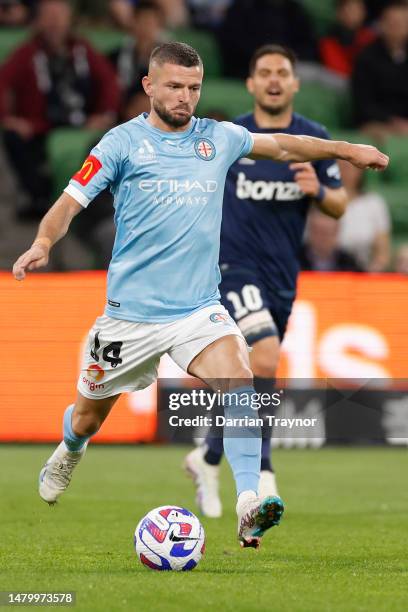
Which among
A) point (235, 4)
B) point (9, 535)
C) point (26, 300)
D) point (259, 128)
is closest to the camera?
point (9, 535)

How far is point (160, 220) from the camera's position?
24.1ft

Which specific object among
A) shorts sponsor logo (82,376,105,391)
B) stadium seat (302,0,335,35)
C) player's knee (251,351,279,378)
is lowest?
player's knee (251,351,279,378)

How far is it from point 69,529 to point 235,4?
426 inches

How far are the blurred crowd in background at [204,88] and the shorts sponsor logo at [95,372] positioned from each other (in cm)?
703

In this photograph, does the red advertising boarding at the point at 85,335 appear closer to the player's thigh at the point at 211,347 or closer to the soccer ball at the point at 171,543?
the player's thigh at the point at 211,347

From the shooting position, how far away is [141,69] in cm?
1739

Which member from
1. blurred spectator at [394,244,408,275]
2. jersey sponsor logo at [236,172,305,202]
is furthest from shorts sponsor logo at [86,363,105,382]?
blurred spectator at [394,244,408,275]

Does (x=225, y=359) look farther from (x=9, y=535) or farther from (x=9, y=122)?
(x=9, y=122)

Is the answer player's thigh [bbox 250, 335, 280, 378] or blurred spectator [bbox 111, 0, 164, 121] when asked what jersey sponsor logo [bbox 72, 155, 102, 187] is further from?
blurred spectator [bbox 111, 0, 164, 121]

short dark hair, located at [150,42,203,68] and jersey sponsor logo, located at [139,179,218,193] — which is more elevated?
short dark hair, located at [150,42,203,68]

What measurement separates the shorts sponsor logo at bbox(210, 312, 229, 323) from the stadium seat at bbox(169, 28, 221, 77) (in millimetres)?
11847

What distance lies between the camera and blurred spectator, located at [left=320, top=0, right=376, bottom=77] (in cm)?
1952

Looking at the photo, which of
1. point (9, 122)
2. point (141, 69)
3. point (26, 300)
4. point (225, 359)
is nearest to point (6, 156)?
point (9, 122)

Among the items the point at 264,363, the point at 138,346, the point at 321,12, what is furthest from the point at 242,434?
the point at 321,12
